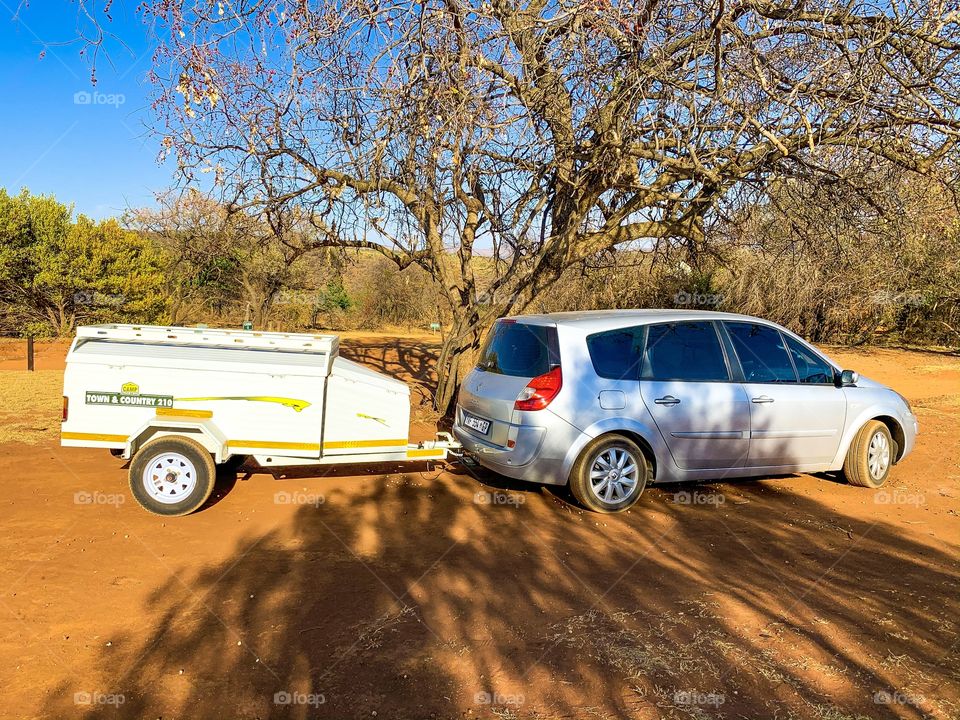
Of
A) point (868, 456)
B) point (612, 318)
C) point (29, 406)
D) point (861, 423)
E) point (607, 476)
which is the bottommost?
point (29, 406)

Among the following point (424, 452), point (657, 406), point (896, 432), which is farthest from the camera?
point (896, 432)

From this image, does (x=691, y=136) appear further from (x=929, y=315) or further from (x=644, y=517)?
(x=929, y=315)

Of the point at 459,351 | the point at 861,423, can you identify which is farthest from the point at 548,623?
the point at 459,351

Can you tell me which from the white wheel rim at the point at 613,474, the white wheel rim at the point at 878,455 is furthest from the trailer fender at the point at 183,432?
the white wheel rim at the point at 878,455

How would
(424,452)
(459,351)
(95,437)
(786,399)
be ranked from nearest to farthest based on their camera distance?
1. (95,437)
2. (424,452)
3. (786,399)
4. (459,351)

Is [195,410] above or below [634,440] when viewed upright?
above

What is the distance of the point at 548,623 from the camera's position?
14.0 feet

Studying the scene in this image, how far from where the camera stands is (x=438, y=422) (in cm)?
1044

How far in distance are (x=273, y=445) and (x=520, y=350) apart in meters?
2.39

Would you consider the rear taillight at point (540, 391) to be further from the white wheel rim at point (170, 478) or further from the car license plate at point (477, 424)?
the white wheel rim at point (170, 478)

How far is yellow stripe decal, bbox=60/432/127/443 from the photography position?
19.7ft

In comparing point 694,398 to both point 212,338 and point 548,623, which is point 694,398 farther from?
point 212,338

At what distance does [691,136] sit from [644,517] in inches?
155

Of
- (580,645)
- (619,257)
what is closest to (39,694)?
(580,645)
